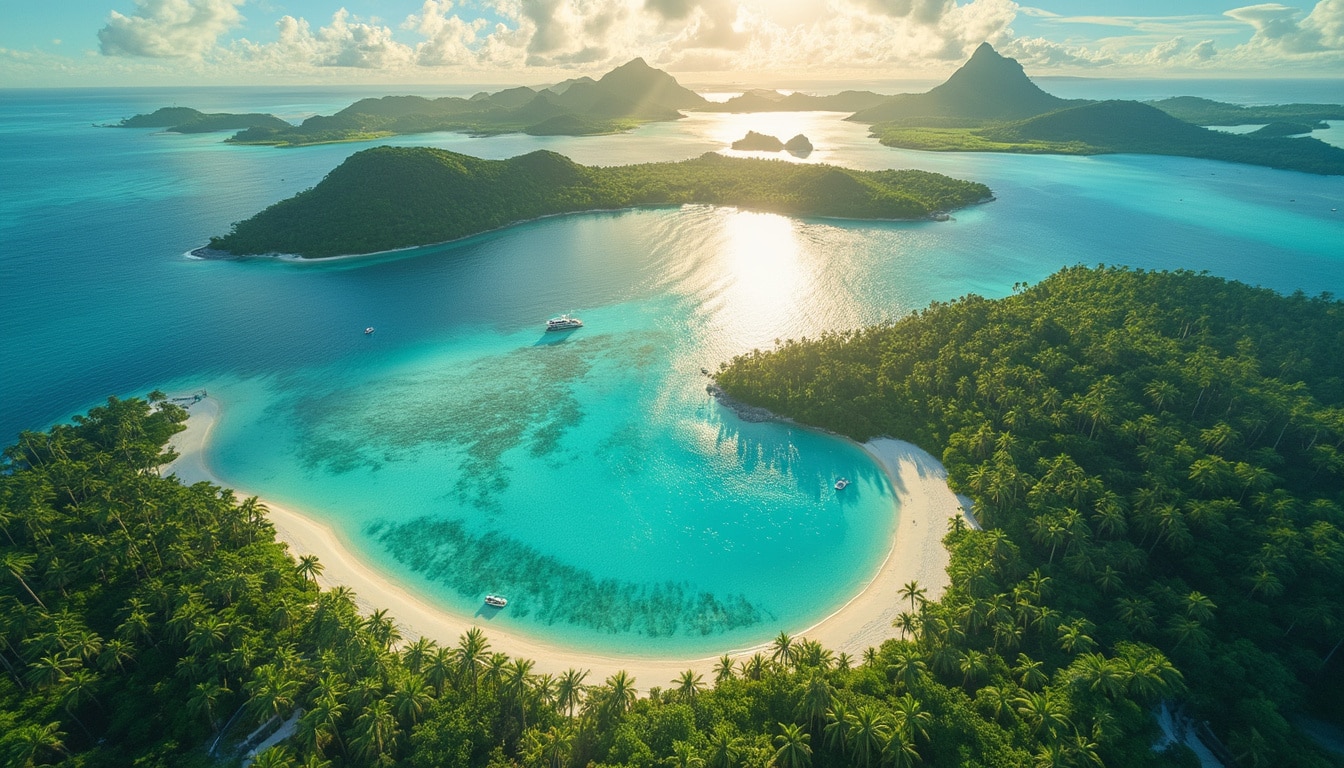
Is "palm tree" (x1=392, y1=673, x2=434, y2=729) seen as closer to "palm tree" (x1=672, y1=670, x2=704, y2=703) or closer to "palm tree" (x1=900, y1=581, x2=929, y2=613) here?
"palm tree" (x1=672, y1=670, x2=704, y2=703)

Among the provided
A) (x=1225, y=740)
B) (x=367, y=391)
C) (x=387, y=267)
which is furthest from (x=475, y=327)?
(x=1225, y=740)

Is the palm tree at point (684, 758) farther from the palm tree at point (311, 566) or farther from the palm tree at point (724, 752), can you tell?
the palm tree at point (311, 566)

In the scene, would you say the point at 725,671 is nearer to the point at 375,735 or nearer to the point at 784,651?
the point at 784,651

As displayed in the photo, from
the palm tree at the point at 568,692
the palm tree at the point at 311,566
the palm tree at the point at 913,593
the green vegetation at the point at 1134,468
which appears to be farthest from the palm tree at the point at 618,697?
the palm tree at the point at 311,566

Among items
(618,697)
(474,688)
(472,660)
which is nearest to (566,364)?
(472,660)

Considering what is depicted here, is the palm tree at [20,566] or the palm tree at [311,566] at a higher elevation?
the palm tree at [20,566]

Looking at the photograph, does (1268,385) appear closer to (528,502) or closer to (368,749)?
(528,502)

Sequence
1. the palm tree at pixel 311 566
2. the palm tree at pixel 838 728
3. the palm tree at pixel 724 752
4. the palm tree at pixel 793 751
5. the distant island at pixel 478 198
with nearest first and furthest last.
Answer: the palm tree at pixel 724 752, the palm tree at pixel 793 751, the palm tree at pixel 838 728, the palm tree at pixel 311 566, the distant island at pixel 478 198
